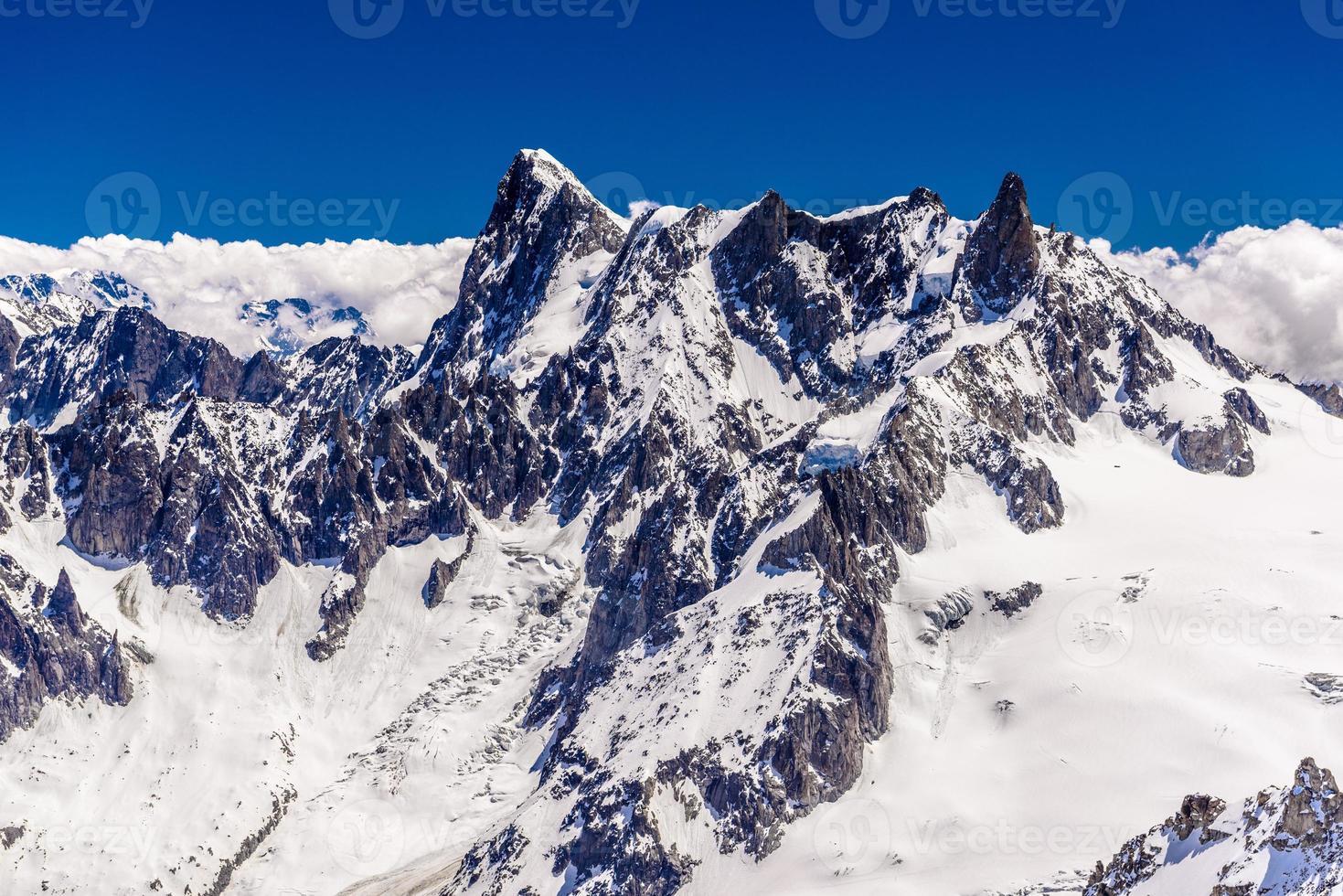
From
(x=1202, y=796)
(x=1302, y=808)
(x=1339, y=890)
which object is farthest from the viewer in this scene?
(x=1202, y=796)

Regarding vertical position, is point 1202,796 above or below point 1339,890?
above

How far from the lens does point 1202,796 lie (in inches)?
7589

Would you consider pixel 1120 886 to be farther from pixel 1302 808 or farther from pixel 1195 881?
pixel 1302 808

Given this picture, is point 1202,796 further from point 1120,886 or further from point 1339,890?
point 1339,890

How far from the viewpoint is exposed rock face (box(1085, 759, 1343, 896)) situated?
535 ft

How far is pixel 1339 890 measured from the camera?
490 feet

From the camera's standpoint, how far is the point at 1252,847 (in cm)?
17538

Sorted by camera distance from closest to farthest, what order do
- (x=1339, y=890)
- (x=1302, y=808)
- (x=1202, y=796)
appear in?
1. (x=1339, y=890)
2. (x=1302, y=808)
3. (x=1202, y=796)

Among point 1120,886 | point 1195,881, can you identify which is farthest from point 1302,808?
point 1120,886

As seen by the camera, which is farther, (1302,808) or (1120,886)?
(1120,886)

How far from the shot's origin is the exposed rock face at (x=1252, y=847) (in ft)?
535

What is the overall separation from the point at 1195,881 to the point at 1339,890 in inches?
1157

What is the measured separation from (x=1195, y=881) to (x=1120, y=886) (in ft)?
59.0

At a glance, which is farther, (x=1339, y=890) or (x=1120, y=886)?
(x=1120, y=886)
